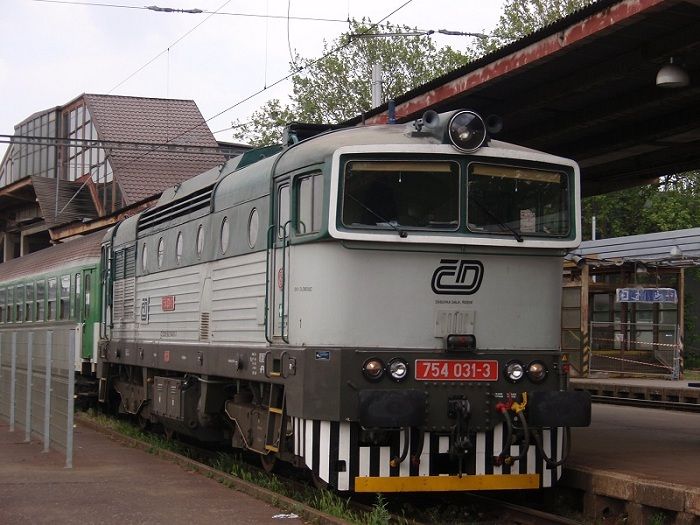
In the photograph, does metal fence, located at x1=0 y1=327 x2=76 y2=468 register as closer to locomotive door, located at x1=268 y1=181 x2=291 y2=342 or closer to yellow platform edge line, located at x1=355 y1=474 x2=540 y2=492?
locomotive door, located at x1=268 y1=181 x2=291 y2=342

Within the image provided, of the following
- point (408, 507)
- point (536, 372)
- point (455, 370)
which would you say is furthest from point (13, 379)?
point (536, 372)

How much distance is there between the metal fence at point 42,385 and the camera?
12.3m

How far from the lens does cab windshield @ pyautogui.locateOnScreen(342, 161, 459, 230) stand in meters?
9.10

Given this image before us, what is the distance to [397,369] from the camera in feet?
29.7

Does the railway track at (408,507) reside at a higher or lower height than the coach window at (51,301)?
lower

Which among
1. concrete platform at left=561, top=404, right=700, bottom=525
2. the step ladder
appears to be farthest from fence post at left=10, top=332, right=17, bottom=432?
concrete platform at left=561, top=404, right=700, bottom=525

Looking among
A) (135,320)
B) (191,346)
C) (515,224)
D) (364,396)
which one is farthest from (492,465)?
(135,320)

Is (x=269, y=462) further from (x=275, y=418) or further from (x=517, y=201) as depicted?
(x=517, y=201)

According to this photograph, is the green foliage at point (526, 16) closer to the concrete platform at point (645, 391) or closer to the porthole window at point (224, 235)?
the concrete platform at point (645, 391)

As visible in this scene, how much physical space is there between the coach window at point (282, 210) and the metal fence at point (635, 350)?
67.3 ft

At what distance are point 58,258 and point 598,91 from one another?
13550 mm

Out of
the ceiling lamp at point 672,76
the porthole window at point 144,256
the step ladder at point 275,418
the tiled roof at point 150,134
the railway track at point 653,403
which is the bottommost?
the railway track at point 653,403

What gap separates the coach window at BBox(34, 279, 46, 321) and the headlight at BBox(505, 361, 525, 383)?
16032 mm

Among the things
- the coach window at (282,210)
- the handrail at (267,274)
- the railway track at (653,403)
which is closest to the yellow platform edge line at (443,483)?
the handrail at (267,274)
